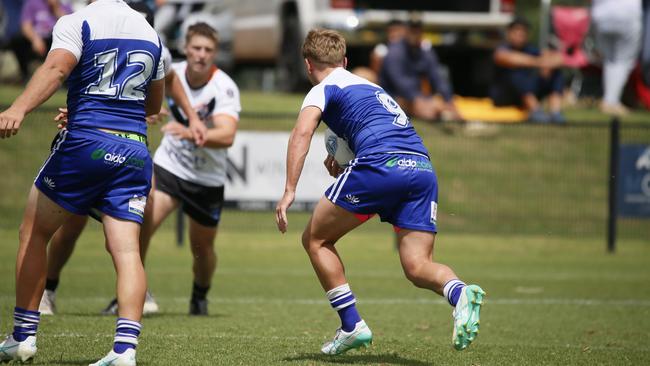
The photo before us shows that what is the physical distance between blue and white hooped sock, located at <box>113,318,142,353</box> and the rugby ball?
180cm

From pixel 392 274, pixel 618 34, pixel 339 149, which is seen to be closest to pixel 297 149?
pixel 339 149

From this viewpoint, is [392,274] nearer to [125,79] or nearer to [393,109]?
[393,109]

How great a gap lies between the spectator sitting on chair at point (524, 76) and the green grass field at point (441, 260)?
70.3 inches

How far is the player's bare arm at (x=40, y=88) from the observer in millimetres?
5703

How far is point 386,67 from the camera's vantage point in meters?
19.1

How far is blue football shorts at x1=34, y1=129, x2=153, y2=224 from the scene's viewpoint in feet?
20.0

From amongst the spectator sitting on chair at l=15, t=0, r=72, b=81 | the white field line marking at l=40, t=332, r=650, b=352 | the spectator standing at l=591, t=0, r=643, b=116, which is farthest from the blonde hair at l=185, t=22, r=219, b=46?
the spectator standing at l=591, t=0, r=643, b=116

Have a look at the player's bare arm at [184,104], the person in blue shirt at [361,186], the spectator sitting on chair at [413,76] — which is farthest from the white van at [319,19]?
the person in blue shirt at [361,186]

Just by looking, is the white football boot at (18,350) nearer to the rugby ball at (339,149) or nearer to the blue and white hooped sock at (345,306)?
the blue and white hooped sock at (345,306)

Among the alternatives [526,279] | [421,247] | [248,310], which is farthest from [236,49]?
[421,247]

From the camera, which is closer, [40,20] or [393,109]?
[393,109]

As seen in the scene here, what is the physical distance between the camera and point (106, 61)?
6.12 metres

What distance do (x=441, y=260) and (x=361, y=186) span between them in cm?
917

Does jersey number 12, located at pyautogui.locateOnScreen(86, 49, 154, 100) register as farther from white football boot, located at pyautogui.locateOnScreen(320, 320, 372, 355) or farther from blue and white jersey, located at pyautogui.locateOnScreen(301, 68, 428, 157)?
white football boot, located at pyautogui.locateOnScreen(320, 320, 372, 355)
